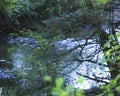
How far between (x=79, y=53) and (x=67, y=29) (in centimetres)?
62

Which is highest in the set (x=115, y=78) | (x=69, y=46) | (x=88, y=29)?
(x=88, y=29)

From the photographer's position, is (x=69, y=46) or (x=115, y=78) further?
(x=69, y=46)

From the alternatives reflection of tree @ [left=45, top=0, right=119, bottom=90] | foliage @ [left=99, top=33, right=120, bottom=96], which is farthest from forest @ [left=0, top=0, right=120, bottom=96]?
foliage @ [left=99, top=33, right=120, bottom=96]

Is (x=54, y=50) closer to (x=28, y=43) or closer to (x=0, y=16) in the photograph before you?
(x=28, y=43)

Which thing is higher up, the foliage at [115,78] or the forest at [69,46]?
the forest at [69,46]

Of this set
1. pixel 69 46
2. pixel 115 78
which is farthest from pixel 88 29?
pixel 115 78

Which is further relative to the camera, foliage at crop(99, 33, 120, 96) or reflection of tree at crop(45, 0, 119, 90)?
reflection of tree at crop(45, 0, 119, 90)

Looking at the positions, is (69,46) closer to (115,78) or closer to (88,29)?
(88,29)

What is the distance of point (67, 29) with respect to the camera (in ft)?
19.2

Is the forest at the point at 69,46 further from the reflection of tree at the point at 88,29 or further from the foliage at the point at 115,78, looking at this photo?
the foliage at the point at 115,78

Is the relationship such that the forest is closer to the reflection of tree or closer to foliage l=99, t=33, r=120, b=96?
the reflection of tree

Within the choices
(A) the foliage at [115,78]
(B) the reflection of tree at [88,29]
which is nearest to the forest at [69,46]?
(B) the reflection of tree at [88,29]

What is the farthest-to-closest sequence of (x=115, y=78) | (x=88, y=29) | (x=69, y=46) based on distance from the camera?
(x=69, y=46), (x=88, y=29), (x=115, y=78)

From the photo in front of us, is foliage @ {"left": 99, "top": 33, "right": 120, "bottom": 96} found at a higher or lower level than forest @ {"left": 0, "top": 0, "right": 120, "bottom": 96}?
lower
